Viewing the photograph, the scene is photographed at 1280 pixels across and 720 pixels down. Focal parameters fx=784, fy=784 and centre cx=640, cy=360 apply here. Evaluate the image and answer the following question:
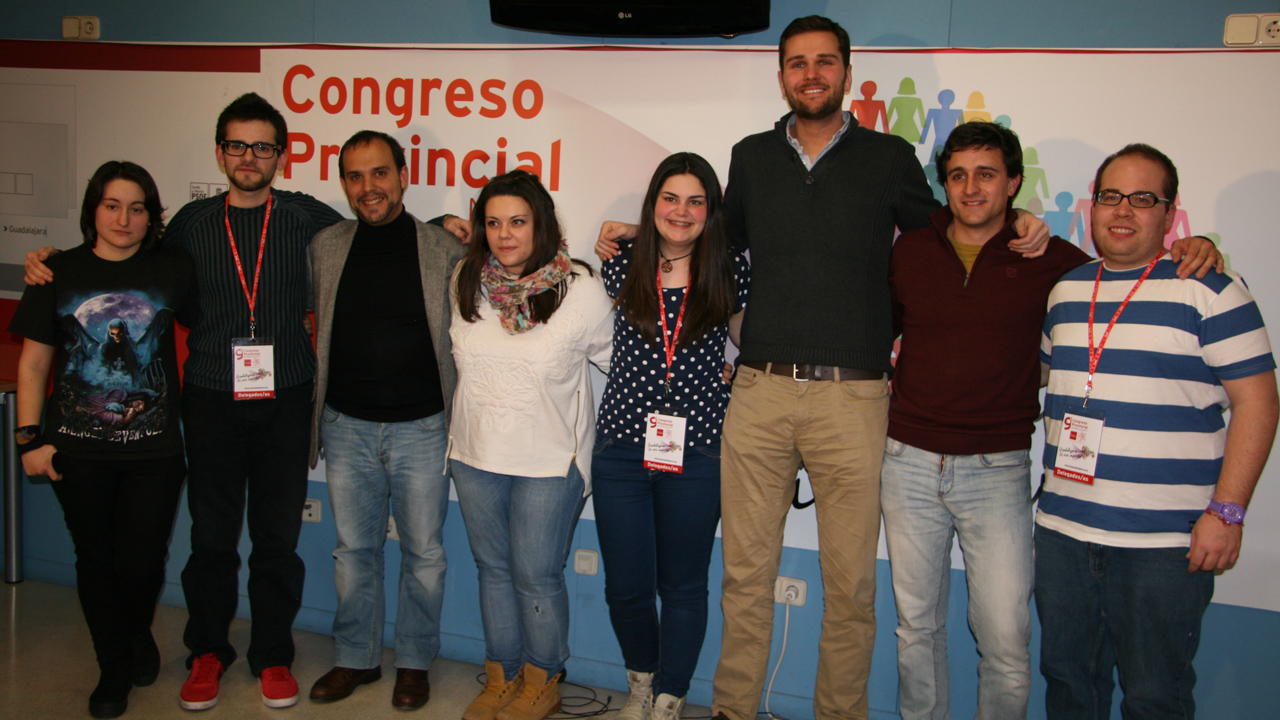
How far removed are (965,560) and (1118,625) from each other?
0.38 m

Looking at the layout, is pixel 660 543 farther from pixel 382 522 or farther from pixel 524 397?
pixel 382 522

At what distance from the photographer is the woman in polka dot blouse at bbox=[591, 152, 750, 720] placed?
2.28 metres

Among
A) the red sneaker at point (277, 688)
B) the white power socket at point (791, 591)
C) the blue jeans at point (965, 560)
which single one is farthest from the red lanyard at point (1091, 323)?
the red sneaker at point (277, 688)

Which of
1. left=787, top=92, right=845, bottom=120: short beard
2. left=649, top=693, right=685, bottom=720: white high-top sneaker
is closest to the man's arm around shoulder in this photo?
left=787, top=92, right=845, bottom=120: short beard

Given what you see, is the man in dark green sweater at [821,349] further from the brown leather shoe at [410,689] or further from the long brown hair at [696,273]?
the brown leather shoe at [410,689]

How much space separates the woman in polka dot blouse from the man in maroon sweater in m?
0.55

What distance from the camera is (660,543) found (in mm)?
2414

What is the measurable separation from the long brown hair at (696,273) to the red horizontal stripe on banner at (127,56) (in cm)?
201

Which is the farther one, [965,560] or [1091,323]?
[965,560]

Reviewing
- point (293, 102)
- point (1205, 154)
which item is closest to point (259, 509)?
point (293, 102)

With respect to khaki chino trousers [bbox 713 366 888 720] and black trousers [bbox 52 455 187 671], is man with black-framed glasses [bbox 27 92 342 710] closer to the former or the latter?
black trousers [bbox 52 455 187 671]

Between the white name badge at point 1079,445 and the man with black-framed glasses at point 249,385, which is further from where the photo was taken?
the man with black-framed glasses at point 249,385

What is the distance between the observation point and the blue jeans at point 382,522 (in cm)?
259

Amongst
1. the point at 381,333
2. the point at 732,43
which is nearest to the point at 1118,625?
the point at 732,43
